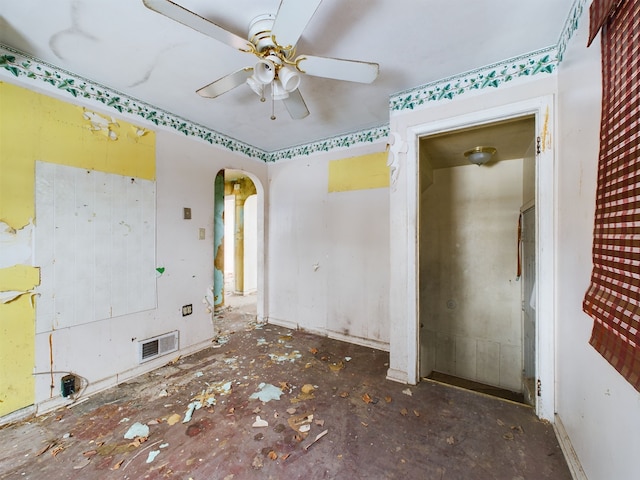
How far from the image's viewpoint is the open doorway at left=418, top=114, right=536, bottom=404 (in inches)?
126

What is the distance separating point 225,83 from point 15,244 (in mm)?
1809

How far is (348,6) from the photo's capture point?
4.70ft

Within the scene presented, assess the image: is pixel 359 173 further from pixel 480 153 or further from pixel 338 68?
pixel 338 68

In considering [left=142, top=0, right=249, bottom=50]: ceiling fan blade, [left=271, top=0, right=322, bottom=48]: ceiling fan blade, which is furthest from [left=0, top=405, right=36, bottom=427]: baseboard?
[left=271, top=0, right=322, bottom=48]: ceiling fan blade

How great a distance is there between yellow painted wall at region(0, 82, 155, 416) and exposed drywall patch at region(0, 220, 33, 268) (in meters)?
0.04

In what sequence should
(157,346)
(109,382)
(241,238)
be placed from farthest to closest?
(241,238) → (157,346) → (109,382)

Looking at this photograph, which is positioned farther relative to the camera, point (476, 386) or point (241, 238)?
point (241, 238)

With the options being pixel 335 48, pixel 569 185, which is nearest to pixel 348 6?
pixel 335 48

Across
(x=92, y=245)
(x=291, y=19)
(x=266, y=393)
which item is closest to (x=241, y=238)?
(x=92, y=245)

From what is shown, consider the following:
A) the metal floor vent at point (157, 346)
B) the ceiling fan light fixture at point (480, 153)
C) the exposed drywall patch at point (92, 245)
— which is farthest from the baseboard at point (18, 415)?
the ceiling fan light fixture at point (480, 153)

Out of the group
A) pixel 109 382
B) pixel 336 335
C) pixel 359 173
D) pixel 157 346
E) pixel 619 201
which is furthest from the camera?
pixel 336 335

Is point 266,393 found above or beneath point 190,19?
beneath

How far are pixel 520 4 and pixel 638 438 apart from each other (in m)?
1.97

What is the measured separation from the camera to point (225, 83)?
1667 millimetres
